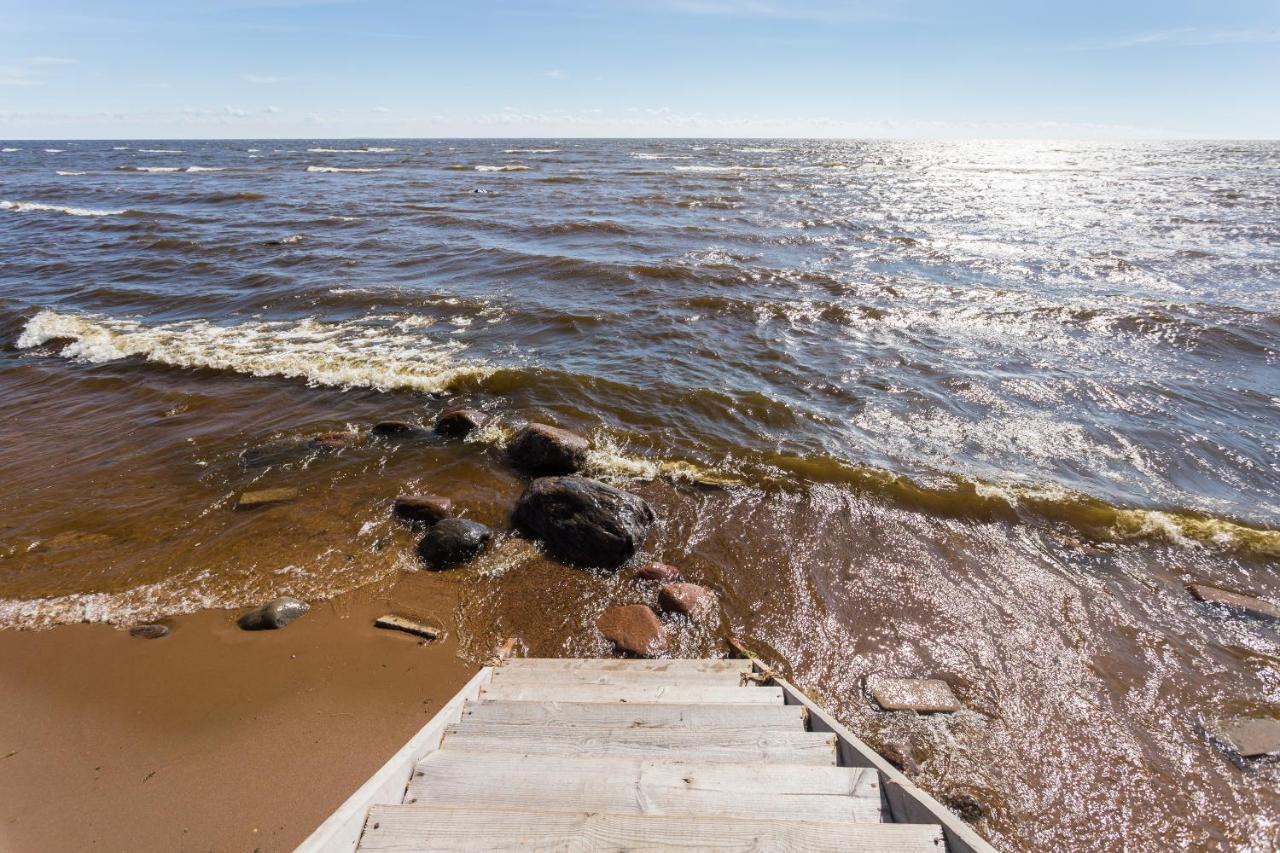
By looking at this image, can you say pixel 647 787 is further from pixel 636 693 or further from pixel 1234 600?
pixel 1234 600

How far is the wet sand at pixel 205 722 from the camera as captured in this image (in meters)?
3.45

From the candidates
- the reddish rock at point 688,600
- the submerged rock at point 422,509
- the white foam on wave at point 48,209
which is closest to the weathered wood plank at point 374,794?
the reddish rock at point 688,600

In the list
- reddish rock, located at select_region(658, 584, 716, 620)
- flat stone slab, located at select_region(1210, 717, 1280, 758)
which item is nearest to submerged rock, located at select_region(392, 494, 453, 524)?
reddish rock, located at select_region(658, 584, 716, 620)

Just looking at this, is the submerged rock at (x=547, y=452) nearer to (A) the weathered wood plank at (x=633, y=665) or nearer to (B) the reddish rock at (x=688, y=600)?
(B) the reddish rock at (x=688, y=600)

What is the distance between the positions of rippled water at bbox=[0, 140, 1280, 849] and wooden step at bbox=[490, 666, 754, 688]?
2.52ft

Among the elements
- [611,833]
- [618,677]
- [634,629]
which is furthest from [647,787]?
[634,629]

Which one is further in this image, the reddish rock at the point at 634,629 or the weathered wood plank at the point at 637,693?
the reddish rock at the point at 634,629

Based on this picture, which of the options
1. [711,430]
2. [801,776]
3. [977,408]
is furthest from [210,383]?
[977,408]

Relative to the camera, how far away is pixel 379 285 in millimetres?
15406

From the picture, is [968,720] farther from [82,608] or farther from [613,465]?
[82,608]

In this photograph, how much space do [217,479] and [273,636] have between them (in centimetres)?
332

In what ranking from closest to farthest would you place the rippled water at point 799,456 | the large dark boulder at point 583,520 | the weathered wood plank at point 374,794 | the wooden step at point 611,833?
the weathered wood plank at point 374,794
the wooden step at point 611,833
the rippled water at point 799,456
the large dark boulder at point 583,520

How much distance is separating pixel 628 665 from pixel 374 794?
225cm

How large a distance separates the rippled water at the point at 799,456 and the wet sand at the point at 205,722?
1.57 feet
